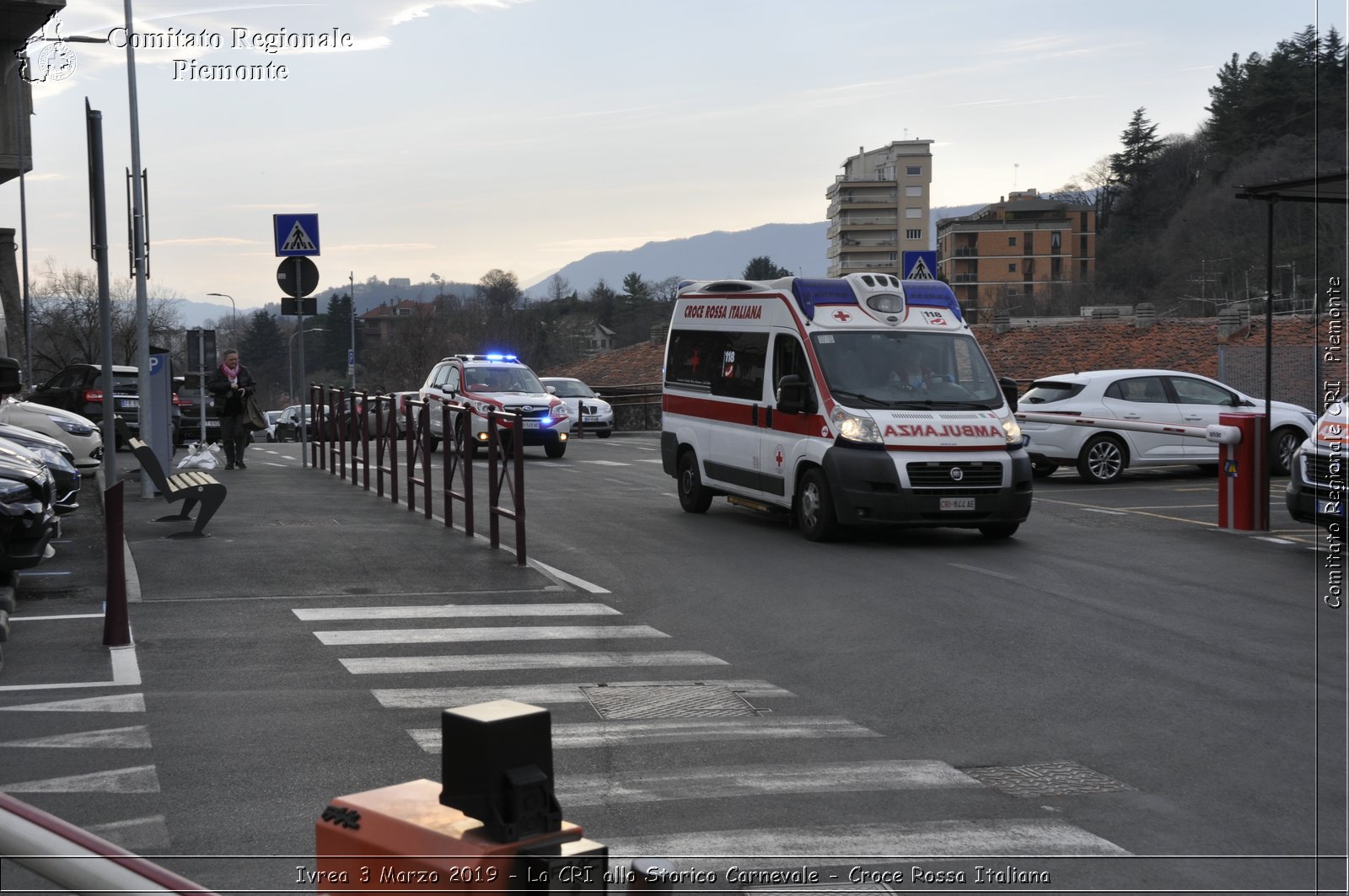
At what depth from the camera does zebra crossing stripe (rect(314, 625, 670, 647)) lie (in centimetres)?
885

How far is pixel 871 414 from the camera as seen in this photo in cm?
1350

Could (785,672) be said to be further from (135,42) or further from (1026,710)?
(135,42)

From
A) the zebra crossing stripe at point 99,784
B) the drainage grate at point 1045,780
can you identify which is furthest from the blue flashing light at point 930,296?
the zebra crossing stripe at point 99,784

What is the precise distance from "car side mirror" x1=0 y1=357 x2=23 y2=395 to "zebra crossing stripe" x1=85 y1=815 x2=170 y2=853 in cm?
610

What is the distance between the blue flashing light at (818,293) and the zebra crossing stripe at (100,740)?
9.19 metres

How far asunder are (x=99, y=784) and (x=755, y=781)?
8.81ft

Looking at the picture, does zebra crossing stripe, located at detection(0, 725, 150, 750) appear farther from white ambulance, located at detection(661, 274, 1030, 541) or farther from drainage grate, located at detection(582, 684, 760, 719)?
white ambulance, located at detection(661, 274, 1030, 541)

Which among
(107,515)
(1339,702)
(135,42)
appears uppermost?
(135,42)

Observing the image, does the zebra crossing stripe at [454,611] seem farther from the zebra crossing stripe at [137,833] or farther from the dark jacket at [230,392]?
the dark jacket at [230,392]

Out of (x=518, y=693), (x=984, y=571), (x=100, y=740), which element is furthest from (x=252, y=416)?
(x=100, y=740)

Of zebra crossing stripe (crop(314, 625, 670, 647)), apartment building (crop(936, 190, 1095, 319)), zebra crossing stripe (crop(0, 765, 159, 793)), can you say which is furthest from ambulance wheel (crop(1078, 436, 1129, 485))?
apartment building (crop(936, 190, 1095, 319))

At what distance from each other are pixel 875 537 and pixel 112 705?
28.4 ft

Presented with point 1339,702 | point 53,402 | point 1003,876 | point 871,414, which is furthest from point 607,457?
point 1003,876

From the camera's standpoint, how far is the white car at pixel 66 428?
20750 millimetres
